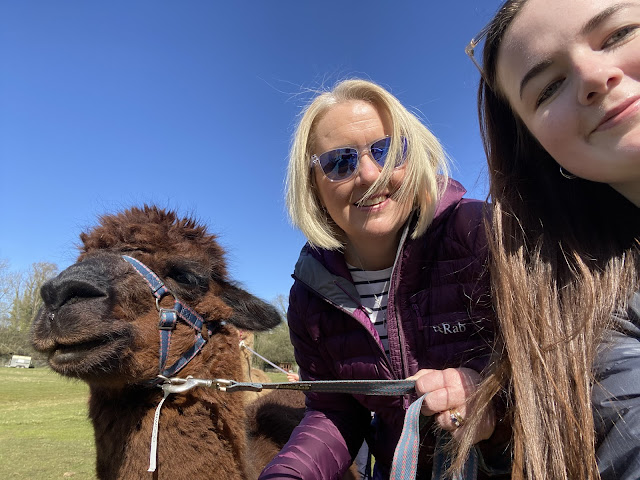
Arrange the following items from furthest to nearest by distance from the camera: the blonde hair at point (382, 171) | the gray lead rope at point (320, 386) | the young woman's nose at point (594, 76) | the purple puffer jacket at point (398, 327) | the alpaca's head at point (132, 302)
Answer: the alpaca's head at point (132, 302) → the blonde hair at point (382, 171) → the purple puffer jacket at point (398, 327) → the gray lead rope at point (320, 386) → the young woman's nose at point (594, 76)

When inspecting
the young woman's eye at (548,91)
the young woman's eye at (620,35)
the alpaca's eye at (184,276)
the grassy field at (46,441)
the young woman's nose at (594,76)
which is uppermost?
the young woman's eye at (620,35)

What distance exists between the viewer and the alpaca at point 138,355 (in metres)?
2.08

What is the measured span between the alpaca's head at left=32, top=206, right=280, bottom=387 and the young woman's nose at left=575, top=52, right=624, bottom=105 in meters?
2.06

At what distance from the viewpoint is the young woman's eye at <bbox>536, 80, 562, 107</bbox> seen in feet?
4.38

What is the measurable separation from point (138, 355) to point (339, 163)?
1361 mm

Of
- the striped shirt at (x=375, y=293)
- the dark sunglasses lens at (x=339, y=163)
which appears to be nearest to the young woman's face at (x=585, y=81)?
the dark sunglasses lens at (x=339, y=163)

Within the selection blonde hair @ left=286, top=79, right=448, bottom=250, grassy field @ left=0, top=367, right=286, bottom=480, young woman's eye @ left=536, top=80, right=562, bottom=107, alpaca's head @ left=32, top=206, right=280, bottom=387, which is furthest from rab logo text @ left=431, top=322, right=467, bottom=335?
grassy field @ left=0, top=367, right=286, bottom=480

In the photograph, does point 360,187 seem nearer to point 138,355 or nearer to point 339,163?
point 339,163

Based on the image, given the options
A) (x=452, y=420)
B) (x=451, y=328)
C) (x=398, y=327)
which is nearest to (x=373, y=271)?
(x=398, y=327)

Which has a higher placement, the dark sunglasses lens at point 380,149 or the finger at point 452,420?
the dark sunglasses lens at point 380,149

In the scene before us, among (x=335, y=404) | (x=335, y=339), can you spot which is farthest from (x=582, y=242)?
(x=335, y=404)

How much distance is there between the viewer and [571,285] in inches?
55.4

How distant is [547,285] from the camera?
4.66 feet

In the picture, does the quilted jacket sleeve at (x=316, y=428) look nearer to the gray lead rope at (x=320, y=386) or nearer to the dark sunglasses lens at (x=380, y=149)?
the gray lead rope at (x=320, y=386)
